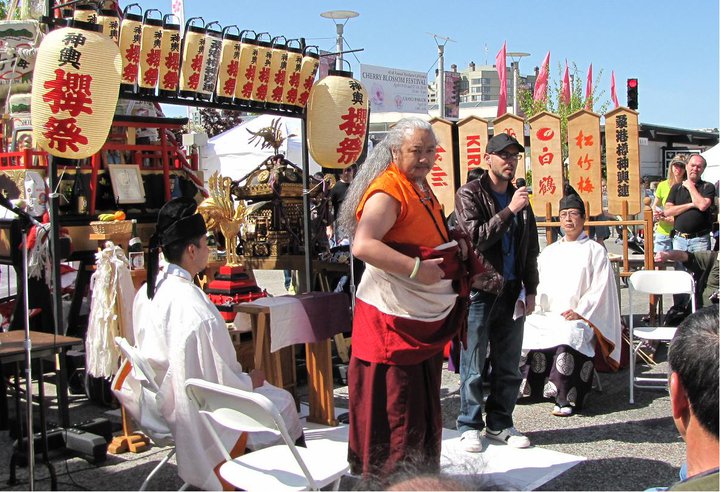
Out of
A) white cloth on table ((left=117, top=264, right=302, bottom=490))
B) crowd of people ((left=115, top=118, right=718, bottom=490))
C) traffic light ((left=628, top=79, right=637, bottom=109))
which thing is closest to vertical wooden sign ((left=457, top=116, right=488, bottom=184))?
crowd of people ((left=115, top=118, right=718, bottom=490))

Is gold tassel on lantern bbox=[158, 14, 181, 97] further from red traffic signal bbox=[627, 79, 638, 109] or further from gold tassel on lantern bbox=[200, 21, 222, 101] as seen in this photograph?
red traffic signal bbox=[627, 79, 638, 109]

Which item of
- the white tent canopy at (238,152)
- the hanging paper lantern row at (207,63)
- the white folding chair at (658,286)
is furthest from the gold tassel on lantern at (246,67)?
the white tent canopy at (238,152)

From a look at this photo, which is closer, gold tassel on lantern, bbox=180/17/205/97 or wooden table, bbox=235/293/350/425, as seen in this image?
wooden table, bbox=235/293/350/425

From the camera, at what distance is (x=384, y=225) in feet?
10.9

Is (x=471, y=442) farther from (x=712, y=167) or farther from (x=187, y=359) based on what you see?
(x=712, y=167)

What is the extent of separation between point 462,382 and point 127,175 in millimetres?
3916

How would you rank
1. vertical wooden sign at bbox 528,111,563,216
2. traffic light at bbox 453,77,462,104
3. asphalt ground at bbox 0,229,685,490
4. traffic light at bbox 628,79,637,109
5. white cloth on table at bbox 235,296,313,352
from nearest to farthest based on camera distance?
asphalt ground at bbox 0,229,685,490 → white cloth on table at bbox 235,296,313,352 → vertical wooden sign at bbox 528,111,563,216 → traffic light at bbox 628,79,637,109 → traffic light at bbox 453,77,462,104

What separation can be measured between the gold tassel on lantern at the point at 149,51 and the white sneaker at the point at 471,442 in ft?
11.0

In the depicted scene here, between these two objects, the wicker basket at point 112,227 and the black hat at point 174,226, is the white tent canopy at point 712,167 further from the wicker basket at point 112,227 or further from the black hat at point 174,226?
the black hat at point 174,226

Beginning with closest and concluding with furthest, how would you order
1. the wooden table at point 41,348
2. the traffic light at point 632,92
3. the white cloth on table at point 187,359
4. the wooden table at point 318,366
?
the white cloth on table at point 187,359
the wooden table at point 41,348
the wooden table at point 318,366
the traffic light at point 632,92

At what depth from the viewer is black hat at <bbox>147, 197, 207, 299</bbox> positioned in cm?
347

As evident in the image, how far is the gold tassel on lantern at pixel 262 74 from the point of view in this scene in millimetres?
6031

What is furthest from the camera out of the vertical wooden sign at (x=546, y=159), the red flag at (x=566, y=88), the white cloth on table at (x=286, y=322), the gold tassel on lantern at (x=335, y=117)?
the red flag at (x=566, y=88)

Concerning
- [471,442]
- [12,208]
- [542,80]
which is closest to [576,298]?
[471,442]
